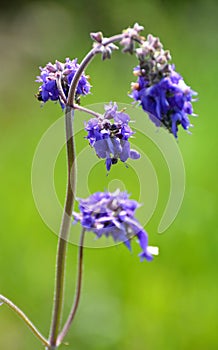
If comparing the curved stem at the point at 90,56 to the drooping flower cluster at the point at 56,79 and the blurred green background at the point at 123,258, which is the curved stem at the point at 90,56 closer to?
the drooping flower cluster at the point at 56,79

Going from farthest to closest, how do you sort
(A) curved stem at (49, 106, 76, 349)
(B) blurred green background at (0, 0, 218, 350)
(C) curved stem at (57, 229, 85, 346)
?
(B) blurred green background at (0, 0, 218, 350)
(C) curved stem at (57, 229, 85, 346)
(A) curved stem at (49, 106, 76, 349)

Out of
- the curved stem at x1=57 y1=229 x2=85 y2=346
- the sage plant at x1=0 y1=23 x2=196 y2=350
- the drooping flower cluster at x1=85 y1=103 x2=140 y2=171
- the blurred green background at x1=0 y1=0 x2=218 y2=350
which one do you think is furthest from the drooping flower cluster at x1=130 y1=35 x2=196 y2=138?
the blurred green background at x1=0 y1=0 x2=218 y2=350

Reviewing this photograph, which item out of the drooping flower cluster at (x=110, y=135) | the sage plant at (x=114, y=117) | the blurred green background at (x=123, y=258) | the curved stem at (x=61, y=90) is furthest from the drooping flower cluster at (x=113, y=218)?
the blurred green background at (x=123, y=258)

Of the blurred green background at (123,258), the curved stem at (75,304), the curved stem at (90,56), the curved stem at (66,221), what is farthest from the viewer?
the blurred green background at (123,258)

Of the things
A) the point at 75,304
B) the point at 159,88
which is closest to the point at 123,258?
the point at 75,304

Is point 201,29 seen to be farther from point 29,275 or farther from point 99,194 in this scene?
point 99,194

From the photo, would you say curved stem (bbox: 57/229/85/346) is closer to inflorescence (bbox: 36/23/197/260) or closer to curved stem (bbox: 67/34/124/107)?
inflorescence (bbox: 36/23/197/260)

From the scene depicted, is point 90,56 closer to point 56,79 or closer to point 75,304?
point 56,79
